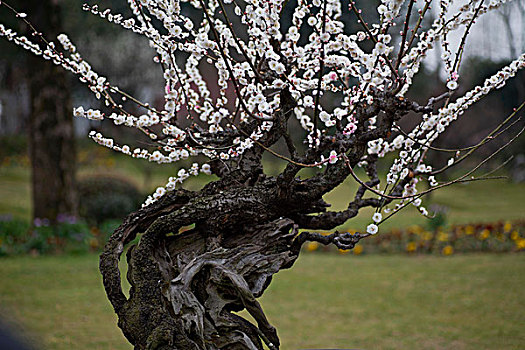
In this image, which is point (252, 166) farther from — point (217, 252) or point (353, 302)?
point (353, 302)

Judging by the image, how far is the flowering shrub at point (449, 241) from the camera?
28.1 feet

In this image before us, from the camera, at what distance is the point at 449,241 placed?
8789 mm

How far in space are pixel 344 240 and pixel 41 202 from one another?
25.4 feet

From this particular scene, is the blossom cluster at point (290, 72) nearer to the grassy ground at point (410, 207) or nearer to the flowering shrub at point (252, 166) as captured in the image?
the flowering shrub at point (252, 166)

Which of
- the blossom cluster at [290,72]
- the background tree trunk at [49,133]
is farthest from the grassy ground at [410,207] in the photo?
the blossom cluster at [290,72]

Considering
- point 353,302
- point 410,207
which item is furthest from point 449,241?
point 410,207

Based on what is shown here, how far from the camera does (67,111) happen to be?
30.7ft

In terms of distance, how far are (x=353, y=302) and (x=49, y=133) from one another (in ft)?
19.1

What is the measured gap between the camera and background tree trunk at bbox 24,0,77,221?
9211 mm

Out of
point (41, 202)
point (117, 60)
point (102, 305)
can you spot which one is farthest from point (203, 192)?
point (117, 60)

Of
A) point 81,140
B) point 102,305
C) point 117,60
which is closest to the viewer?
point 102,305

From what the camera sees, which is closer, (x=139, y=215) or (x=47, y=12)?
(x=139, y=215)

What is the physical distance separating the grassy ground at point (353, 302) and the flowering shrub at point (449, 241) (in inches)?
13.3

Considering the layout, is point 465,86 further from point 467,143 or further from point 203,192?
point 203,192
